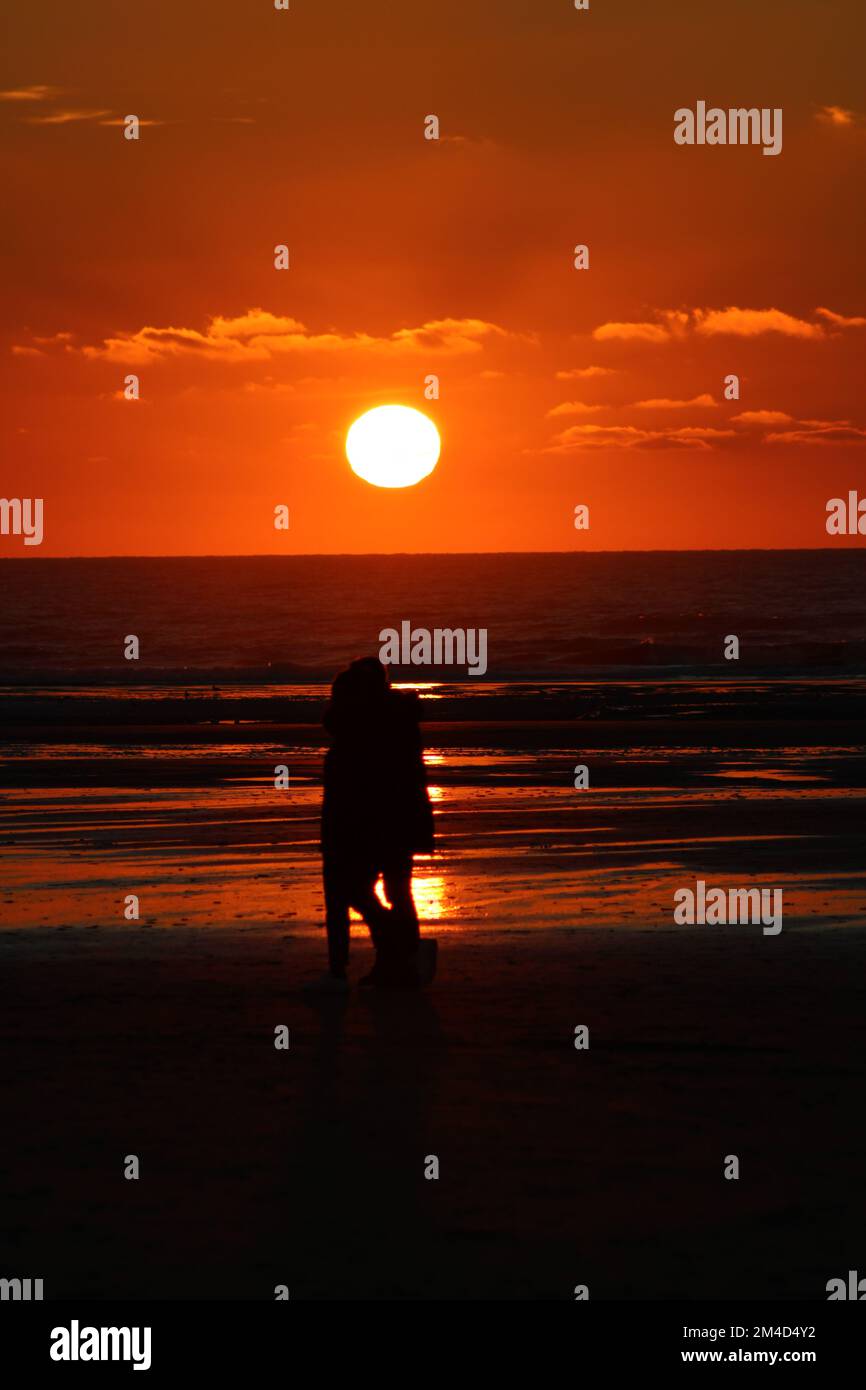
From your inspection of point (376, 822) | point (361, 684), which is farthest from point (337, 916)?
point (361, 684)

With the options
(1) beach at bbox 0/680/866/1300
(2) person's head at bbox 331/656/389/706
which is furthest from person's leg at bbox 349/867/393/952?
(2) person's head at bbox 331/656/389/706

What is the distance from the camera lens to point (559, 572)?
187 meters

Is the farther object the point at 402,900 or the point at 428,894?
the point at 428,894

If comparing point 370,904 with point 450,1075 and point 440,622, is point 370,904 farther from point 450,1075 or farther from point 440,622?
point 440,622

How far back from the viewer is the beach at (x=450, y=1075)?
6.06 meters

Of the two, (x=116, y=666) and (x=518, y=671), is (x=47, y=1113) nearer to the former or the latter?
(x=518, y=671)

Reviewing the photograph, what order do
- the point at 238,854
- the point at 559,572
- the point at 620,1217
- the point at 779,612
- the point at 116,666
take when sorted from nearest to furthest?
the point at 620,1217, the point at 238,854, the point at 116,666, the point at 779,612, the point at 559,572

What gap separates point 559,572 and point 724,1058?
180m

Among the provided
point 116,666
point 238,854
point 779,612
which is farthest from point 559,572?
point 238,854

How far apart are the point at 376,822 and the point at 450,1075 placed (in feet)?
7.57

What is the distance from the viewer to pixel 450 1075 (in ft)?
26.7

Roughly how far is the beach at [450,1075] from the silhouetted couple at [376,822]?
28 cm

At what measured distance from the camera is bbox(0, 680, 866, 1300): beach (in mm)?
6059
